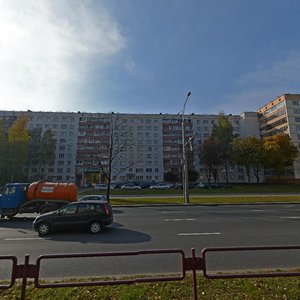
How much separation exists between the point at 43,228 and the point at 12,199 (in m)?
6.38

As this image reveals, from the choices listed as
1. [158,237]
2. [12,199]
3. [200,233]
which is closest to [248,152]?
[200,233]

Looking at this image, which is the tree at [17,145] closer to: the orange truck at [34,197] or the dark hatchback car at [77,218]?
the orange truck at [34,197]

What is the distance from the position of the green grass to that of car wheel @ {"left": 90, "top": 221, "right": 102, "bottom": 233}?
566 centimetres

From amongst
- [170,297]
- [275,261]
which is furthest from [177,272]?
[275,261]

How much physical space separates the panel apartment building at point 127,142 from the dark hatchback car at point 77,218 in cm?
5852

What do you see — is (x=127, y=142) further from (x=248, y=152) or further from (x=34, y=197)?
(x=34, y=197)

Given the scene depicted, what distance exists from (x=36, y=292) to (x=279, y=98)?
77009 mm

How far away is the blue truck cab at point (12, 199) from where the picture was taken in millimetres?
14320

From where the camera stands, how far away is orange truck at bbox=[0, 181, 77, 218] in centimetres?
1436

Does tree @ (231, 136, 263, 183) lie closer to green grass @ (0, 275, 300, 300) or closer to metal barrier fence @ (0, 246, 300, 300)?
green grass @ (0, 275, 300, 300)

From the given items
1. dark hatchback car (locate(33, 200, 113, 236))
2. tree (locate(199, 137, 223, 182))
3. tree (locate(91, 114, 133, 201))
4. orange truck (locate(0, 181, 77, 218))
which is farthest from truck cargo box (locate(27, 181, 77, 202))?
tree (locate(199, 137, 223, 182))

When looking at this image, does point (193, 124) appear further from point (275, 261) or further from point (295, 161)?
point (275, 261)

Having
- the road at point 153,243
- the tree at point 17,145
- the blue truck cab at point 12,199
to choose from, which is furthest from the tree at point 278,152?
the tree at point 17,145

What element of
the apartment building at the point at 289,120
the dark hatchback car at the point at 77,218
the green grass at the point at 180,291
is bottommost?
the green grass at the point at 180,291
